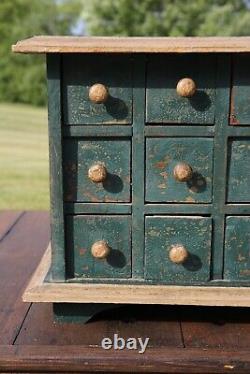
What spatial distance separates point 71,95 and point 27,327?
60cm

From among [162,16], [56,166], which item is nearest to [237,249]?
[56,166]

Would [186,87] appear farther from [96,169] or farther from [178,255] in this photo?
[178,255]

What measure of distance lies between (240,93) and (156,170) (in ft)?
0.90

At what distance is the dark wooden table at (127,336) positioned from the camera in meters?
1.25

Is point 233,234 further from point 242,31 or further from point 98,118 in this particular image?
point 242,31

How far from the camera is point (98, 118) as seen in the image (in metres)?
1.30

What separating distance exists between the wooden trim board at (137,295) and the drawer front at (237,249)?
0.14 ft

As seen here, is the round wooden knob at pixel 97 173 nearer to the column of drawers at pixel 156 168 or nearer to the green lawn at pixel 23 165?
the column of drawers at pixel 156 168

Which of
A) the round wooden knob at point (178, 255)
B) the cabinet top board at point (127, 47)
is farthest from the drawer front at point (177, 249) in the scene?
the cabinet top board at point (127, 47)

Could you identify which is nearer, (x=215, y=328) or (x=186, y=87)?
(x=186, y=87)

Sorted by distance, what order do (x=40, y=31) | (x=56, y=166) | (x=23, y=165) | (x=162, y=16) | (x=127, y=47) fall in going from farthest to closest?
(x=40, y=31) → (x=162, y=16) → (x=23, y=165) → (x=56, y=166) → (x=127, y=47)

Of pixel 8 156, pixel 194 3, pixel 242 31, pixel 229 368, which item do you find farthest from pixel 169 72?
pixel 194 3

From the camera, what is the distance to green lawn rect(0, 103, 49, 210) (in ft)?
14.7

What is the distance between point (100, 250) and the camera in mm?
1334
